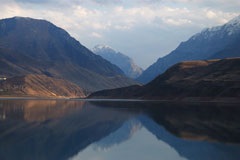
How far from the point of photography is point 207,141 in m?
52.3

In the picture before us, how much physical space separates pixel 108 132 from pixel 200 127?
15.5 metres

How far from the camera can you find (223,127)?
68500 millimetres

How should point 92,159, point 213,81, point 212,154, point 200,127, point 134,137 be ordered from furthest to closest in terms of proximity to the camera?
point 213,81 < point 200,127 < point 134,137 < point 212,154 < point 92,159

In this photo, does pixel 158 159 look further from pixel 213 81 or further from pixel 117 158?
pixel 213 81

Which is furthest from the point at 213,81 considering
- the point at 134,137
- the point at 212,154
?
the point at 212,154

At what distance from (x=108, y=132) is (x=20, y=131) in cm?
1305

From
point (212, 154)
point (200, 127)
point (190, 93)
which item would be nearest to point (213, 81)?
point (190, 93)

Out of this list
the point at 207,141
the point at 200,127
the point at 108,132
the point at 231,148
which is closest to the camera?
the point at 231,148

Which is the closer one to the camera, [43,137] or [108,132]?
[43,137]

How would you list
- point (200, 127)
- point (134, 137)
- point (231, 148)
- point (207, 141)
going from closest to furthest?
point (231, 148) → point (207, 141) → point (134, 137) → point (200, 127)

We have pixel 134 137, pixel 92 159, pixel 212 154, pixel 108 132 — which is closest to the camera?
pixel 92 159

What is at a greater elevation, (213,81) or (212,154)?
(213,81)

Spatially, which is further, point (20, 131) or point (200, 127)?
point (200, 127)

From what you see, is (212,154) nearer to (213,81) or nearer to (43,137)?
(43,137)
